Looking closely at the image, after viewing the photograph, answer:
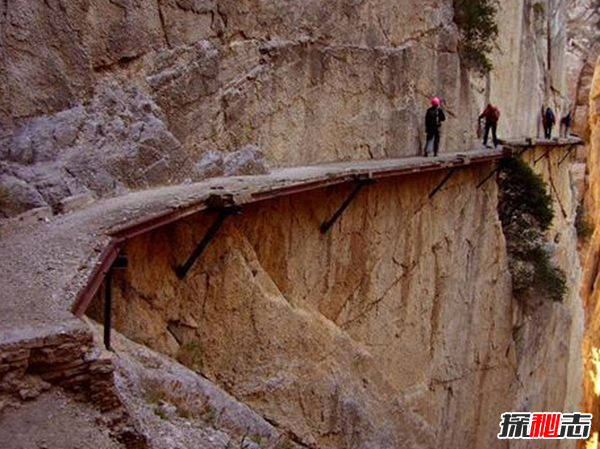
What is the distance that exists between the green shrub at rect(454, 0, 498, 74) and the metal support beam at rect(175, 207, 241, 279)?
33.4 feet

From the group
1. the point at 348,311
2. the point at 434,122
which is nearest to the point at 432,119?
the point at 434,122

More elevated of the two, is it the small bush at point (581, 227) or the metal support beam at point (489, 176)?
the metal support beam at point (489, 176)

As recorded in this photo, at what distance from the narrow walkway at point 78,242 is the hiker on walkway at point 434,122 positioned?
5124 millimetres

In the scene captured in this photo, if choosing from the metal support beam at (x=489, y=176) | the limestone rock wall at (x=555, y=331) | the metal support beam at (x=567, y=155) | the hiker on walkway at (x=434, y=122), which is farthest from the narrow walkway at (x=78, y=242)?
the metal support beam at (x=567, y=155)

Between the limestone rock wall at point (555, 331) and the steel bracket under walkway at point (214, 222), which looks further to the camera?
the limestone rock wall at point (555, 331)

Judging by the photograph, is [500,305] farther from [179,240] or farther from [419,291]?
[179,240]

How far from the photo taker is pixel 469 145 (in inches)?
619

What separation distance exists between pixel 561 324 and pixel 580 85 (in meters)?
27.3

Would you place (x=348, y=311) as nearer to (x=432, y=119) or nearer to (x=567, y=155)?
(x=432, y=119)

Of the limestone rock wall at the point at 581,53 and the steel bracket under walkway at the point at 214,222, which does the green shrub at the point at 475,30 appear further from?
the limestone rock wall at the point at 581,53

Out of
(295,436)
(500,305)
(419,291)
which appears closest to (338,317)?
(295,436)

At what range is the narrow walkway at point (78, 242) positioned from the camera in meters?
4.15

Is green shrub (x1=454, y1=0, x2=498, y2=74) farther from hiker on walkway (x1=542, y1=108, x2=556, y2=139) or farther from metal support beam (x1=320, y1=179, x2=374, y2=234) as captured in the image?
hiker on walkway (x1=542, y1=108, x2=556, y2=139)

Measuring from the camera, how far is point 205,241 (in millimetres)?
6746
